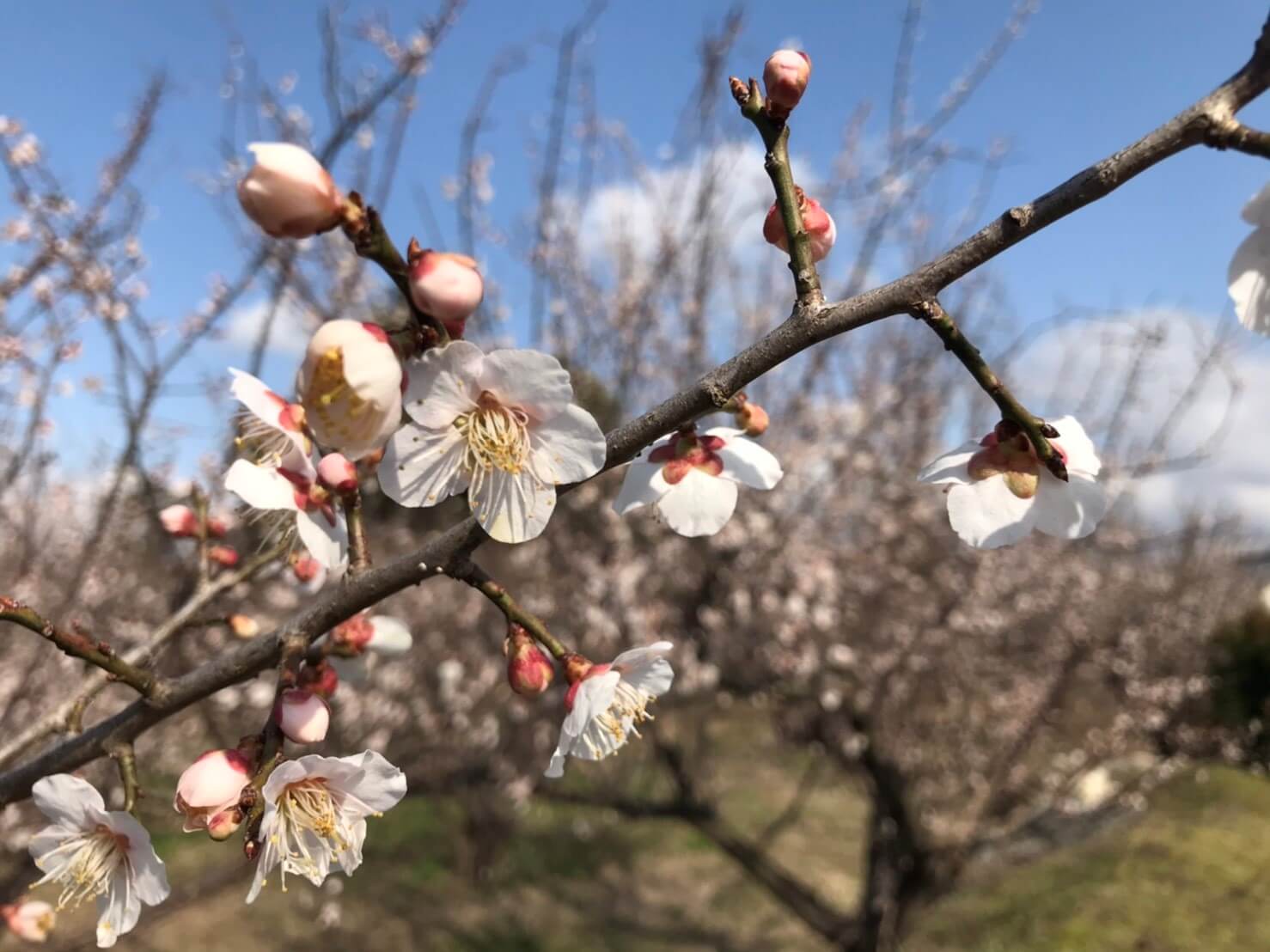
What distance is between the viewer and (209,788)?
2.44 feet

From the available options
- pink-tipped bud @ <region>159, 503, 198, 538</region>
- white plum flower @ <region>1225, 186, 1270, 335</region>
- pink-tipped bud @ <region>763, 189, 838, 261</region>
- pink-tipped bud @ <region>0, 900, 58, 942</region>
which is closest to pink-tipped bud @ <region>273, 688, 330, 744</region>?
pink-tipped bud @ <region>763, 189, 838, 261</region>

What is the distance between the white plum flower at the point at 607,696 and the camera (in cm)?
86

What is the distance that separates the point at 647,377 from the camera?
5641 millimetres

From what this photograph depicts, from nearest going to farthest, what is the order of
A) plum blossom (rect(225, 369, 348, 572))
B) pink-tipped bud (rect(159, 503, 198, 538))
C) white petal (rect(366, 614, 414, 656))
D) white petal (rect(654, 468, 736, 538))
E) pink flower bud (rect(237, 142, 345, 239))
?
pink flower bud (rect(237, 142, 345, 239)) → plum blossom (rect(225, 369, 348, 572)) → white petal (rect(654, 468, 736, 538)) → white petal (rect(366, 614, 414, 656)) → pink-tipped bud (rect(159, 503, 198, 538))

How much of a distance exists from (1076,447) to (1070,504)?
0.08 m

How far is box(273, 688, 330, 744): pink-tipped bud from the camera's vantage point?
0.76 metres

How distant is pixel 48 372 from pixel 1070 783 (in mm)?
5246

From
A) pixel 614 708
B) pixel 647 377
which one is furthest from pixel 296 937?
pixel 614 708

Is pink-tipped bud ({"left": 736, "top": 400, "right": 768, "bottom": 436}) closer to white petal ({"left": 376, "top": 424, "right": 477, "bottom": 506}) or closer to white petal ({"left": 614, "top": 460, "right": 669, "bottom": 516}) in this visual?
white petal ({"left": 614, "top": 460, "right": 669, "bottom": 516})

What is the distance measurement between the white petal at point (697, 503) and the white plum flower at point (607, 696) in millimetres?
141

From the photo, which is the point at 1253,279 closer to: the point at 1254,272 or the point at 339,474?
the point at 1254,272

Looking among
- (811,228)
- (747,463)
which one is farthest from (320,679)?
(811,228)

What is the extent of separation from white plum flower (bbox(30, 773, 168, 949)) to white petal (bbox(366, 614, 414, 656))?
330mm

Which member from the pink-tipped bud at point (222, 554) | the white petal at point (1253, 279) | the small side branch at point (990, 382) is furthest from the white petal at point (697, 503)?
the pink-tipped bud at point (222, 554)
